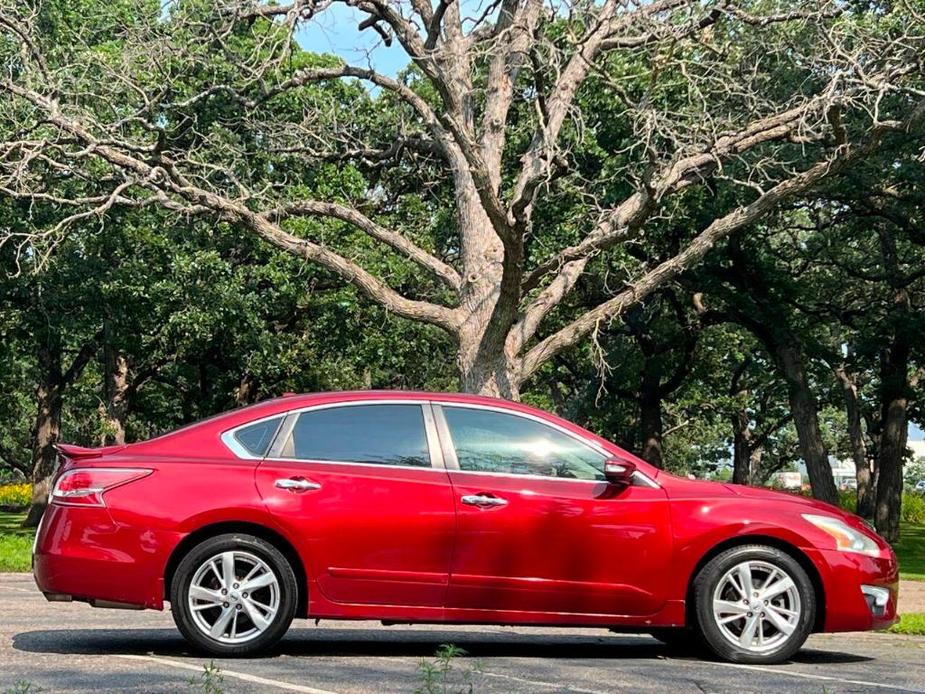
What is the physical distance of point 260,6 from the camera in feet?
61.5

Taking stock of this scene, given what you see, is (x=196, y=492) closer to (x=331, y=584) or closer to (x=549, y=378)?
(x=331, y=584)

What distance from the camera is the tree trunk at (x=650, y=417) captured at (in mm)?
34562

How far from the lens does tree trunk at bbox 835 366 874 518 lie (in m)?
38.8

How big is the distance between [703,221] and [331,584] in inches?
809

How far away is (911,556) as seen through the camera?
29438 millimetres

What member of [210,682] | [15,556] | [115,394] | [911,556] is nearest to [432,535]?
[210,682]

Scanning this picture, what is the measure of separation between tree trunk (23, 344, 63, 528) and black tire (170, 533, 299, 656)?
92.9 feet

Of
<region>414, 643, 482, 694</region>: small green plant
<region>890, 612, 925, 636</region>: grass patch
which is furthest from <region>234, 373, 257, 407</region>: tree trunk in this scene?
<region>414, 643, 482, 694</region>: small green plant

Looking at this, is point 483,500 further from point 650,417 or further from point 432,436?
point 650,417

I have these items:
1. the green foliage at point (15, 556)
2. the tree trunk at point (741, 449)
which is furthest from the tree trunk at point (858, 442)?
the green foliage at point (15, 556)

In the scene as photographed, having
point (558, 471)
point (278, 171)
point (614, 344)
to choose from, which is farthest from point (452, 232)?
point (558, 471)

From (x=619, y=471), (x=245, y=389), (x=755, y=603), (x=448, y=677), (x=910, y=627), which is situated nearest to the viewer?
(x=448, y=677)

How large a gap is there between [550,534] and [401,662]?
1.11 metres

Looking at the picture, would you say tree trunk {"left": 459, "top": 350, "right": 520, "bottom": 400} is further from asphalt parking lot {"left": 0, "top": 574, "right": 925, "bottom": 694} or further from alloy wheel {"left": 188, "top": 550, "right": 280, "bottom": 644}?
alloy wheel {"left": 188, "top": 550, "right": 280, "bottom": 644}
